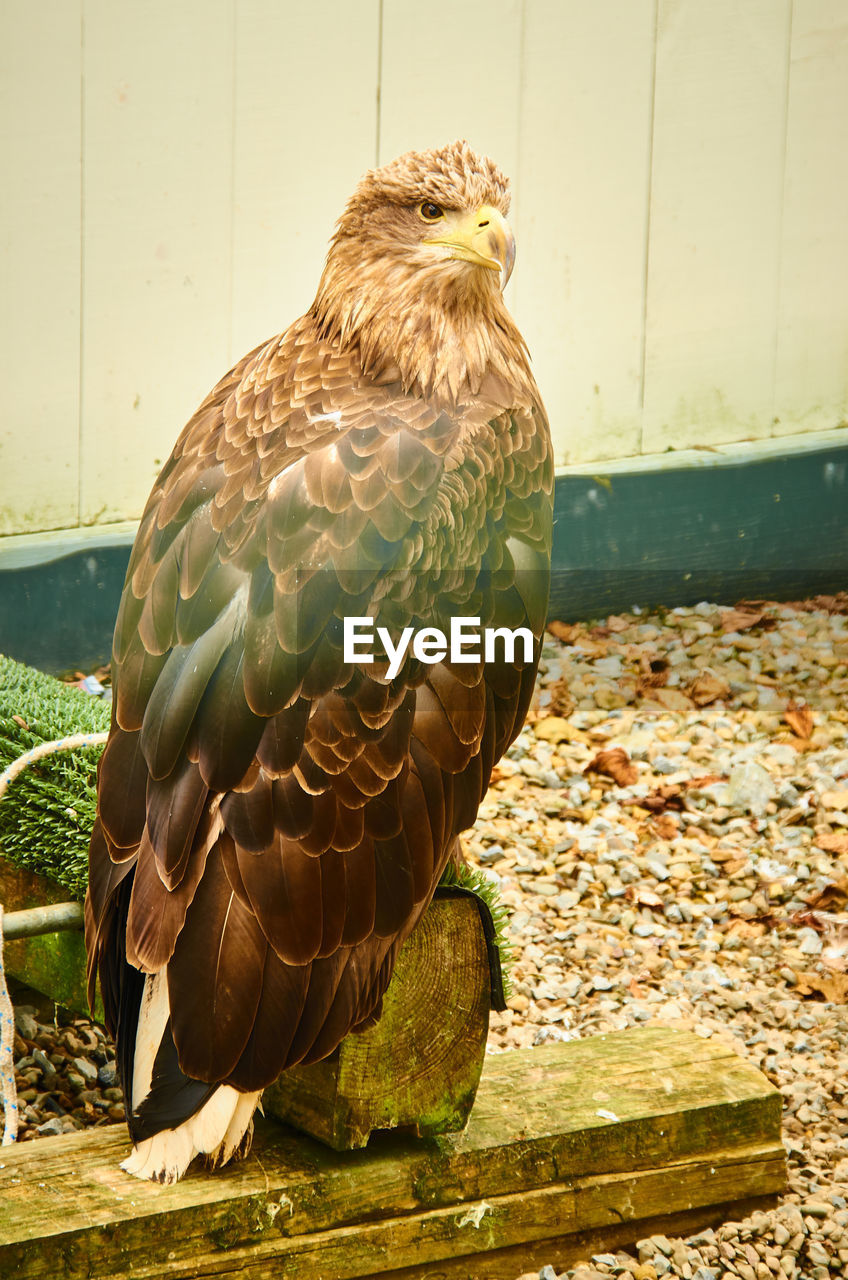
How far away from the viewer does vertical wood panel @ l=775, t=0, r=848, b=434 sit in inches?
153

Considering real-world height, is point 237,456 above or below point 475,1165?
above

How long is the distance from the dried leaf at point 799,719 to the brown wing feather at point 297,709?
211cm

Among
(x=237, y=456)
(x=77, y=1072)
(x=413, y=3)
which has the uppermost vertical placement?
(x=413, y=3)

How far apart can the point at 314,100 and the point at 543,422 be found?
1919 mm

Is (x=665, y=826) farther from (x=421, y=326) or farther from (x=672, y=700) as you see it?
(x=421, y=326)

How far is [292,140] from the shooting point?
135 inches

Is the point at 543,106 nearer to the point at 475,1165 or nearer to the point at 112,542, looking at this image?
the point at 112,542

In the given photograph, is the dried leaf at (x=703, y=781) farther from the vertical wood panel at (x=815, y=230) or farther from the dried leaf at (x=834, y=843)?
the vertical wood panel at (x=815, y=230)

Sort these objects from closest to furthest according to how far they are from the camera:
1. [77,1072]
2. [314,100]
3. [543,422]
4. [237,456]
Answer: [237,456]
[543,422]
[77,1072]
[314,100]

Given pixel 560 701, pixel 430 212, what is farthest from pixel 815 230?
pixel 430 212

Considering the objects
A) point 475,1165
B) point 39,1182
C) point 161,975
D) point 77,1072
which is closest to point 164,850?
point 161,975

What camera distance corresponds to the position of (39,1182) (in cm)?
156

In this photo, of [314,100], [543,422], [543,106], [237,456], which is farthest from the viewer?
[543,106]

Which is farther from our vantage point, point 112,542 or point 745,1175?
point 112,542
